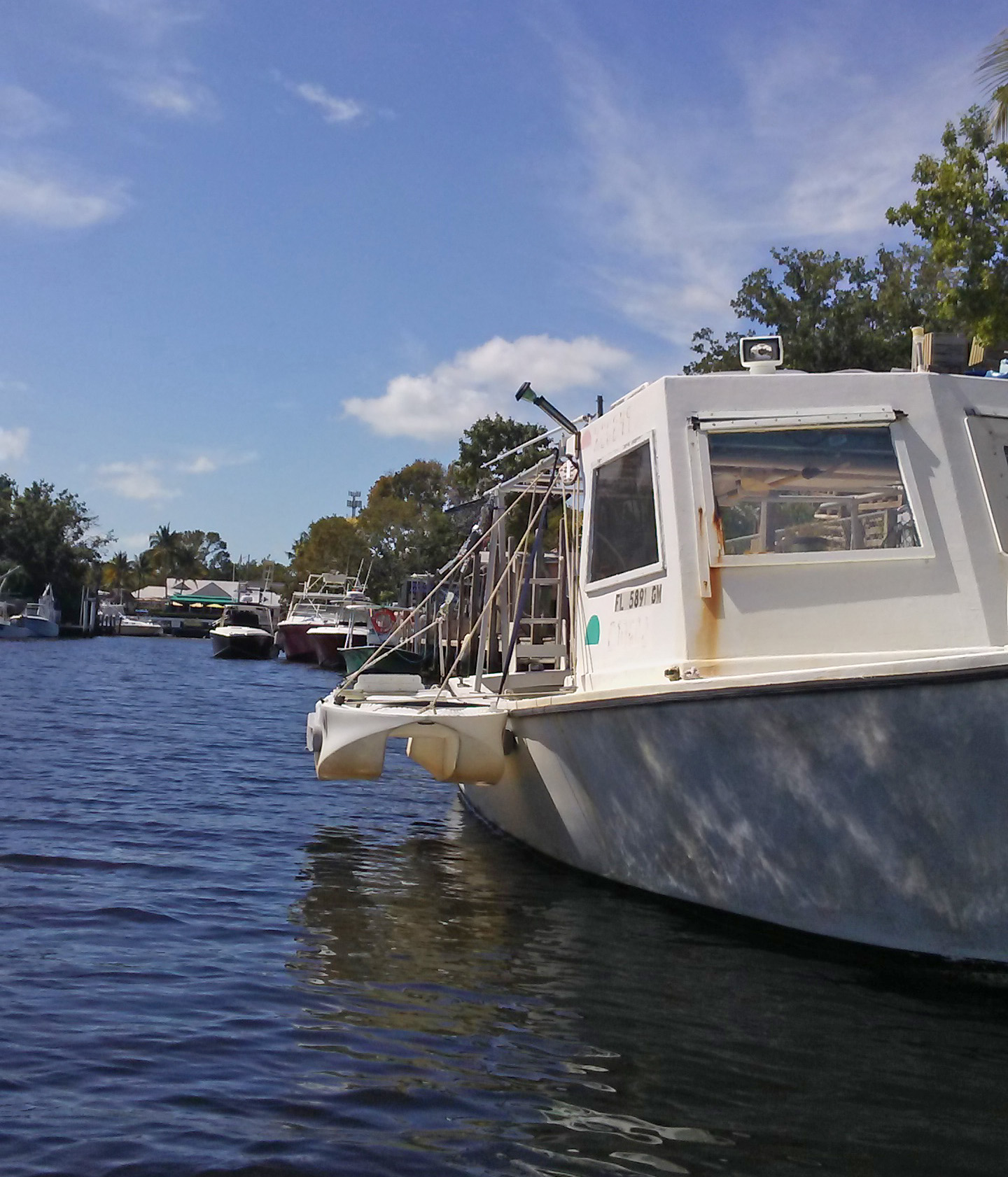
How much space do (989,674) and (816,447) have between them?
6.18 ft

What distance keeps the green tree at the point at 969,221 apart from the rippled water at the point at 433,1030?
1462 cm

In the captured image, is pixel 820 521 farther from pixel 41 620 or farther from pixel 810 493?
pixel 41 620

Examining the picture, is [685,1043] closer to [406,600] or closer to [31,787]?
[31,787]

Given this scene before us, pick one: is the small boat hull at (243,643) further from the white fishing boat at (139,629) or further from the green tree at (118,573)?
the green tree at (118,573)

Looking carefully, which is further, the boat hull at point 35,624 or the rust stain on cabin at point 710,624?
the boat hull at point 35,624

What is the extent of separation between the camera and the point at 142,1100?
4.60m

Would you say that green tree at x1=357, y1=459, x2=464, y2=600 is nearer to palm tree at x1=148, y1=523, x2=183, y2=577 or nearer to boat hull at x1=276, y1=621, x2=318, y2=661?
boat hull at x1=276, y1=621, x2=318, y2=661

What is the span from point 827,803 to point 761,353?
278 centimetres

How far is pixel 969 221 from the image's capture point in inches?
829

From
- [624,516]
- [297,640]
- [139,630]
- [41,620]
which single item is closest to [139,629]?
[139,630]

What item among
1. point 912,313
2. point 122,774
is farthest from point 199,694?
point 912,313

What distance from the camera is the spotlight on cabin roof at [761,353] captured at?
24.1ft

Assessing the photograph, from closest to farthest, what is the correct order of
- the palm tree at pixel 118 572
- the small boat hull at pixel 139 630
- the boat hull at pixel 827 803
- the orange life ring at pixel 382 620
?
the boat hull at pixel 827 803 < the orange life ring at pixel 382 620 < the small boat hull at pixel 139 630 < the palm tree at pixel 118 572

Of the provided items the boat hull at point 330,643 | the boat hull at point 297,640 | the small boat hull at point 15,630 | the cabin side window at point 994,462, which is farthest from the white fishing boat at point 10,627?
the cabin side window at point 994,462
